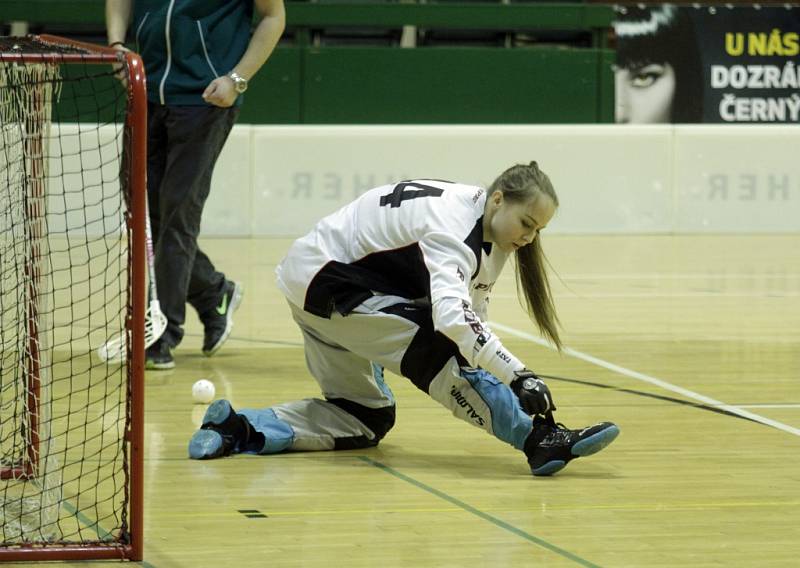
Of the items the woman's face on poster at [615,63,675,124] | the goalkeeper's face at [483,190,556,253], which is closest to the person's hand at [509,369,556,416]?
the goalkeeper's face at [483,190,556,253]

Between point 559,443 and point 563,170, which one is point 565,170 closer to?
point 563,170

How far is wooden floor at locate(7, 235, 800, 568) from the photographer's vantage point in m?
3.42

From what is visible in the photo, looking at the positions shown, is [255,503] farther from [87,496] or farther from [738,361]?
[738,361]

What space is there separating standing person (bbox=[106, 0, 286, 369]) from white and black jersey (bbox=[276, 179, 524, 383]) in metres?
1.44

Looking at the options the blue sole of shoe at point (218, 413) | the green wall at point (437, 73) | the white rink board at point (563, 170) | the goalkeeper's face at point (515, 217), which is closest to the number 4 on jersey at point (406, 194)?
the goalkeeper's face at point (515, 217)

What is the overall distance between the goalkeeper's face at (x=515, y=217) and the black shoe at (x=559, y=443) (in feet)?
1.65

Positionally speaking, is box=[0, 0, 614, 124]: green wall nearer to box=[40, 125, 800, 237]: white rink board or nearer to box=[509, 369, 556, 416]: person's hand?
box=[40, 125, 800, 237]: white rink board

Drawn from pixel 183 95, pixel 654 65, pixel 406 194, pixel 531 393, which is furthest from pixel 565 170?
pixel 531 393

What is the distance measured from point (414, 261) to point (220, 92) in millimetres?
1724

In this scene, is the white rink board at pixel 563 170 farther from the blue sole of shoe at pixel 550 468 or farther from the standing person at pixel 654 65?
the blue sole of shoe at pixel 550 468

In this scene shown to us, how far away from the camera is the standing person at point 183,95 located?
5867 millimetres

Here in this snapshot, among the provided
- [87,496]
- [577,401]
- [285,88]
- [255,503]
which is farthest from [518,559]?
[285,88]

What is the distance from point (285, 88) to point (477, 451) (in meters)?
7.25

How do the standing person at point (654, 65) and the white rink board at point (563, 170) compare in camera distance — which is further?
the standing person at point (654, 65)
